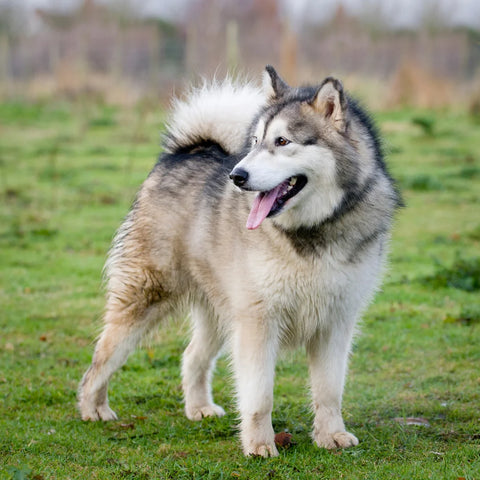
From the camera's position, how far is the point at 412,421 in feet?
14.4

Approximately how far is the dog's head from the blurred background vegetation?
43.6 ft

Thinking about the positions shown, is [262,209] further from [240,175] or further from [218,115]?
[218,115]

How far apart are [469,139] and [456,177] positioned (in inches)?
115

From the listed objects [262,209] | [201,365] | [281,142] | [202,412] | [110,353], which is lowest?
[202,412]

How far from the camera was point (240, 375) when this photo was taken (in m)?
4.01

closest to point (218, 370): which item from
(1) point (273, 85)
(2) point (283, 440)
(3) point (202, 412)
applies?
(3) point (202, 412)

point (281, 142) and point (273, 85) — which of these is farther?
point (273, 85)

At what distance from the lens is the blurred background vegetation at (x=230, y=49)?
1791 cm

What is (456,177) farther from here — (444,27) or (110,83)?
(444,27)

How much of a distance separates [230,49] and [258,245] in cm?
1711

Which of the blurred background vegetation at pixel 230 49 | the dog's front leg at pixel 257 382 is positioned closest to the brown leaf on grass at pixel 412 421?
the dog's front leg at pixel 257 382

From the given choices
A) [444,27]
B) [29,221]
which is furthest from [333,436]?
[444,27]

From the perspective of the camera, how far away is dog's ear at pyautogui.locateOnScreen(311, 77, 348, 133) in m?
3.69

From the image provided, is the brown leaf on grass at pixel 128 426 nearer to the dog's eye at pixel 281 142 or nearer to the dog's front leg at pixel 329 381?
the dog's front leg at pixel 329 381
